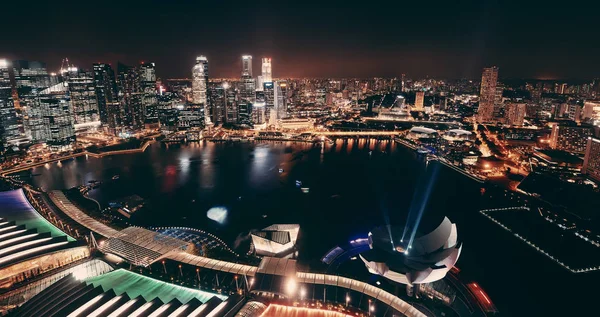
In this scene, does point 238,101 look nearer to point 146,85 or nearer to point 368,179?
point 146,85

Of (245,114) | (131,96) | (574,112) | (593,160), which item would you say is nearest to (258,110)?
(245,114)

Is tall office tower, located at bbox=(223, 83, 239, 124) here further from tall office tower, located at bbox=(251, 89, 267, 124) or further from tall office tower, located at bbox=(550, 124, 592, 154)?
tall office tower, located at bbox=(550, 124, 592, 154)

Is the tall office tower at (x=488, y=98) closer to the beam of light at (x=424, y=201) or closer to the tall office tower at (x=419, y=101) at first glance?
the tall office tower at (x=419, y=101)

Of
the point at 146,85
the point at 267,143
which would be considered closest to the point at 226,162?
the point at 267,143

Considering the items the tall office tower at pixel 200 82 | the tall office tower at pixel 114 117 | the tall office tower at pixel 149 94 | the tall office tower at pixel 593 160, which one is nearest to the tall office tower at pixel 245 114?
the tall office tower at pixel 200 82

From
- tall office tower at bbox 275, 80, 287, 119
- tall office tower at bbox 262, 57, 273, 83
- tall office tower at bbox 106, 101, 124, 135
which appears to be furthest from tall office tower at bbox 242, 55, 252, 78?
tall office tower at bbox 106, 101, 124, 135

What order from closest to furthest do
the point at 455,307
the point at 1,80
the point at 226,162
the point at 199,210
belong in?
the point at 455,307
the point at 199,210
the point at 226,162
the point at 1,80
